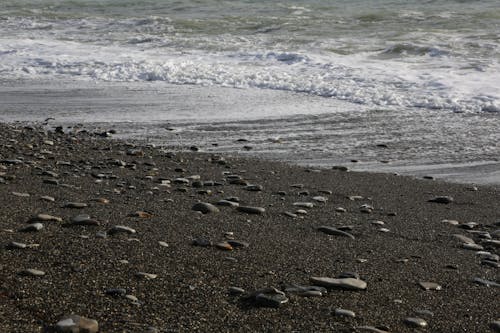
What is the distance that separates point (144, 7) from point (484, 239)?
24.9 metres

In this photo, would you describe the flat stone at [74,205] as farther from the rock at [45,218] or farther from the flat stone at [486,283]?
the flat stone at [486,283]

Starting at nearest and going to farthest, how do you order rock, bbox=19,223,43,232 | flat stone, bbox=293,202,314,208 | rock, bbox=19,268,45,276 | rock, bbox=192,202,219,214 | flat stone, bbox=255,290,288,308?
1. flat stone, bbox=255,290,288,308
2. rock, bbox=19,268,45,276
3. rock, bbox=19,223,43,232
4. rock, bbox=192,202,219,214
5. flat stone, bbox=293,202,314,208

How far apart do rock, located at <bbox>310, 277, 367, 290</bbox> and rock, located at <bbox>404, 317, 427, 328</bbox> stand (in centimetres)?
40

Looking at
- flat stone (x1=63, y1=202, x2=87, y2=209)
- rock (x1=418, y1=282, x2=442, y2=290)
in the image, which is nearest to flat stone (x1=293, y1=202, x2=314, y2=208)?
flat stone (x1=63, y1=202, x2=87, y2=209)

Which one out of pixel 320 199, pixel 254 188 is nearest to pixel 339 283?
pixel 320 199

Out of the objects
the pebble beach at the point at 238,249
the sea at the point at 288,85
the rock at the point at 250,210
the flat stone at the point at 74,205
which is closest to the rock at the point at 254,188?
the pebble beach at the point at 238,249

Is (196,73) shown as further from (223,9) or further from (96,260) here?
(223,9)

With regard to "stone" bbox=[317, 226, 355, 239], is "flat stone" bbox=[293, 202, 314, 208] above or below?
below

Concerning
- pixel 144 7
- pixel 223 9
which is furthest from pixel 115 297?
pixel 144 7

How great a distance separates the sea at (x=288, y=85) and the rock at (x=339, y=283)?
136 inches

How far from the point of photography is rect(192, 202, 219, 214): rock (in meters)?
5.18

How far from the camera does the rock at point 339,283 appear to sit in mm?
3670

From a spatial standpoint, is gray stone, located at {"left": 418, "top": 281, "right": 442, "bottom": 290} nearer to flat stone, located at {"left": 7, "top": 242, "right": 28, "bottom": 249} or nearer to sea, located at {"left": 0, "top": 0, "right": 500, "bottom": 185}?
flat stone, located at {"left": 7, "top": 242, "right": 28, "bottom": 249}

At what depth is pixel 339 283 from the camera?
370 centimetres
